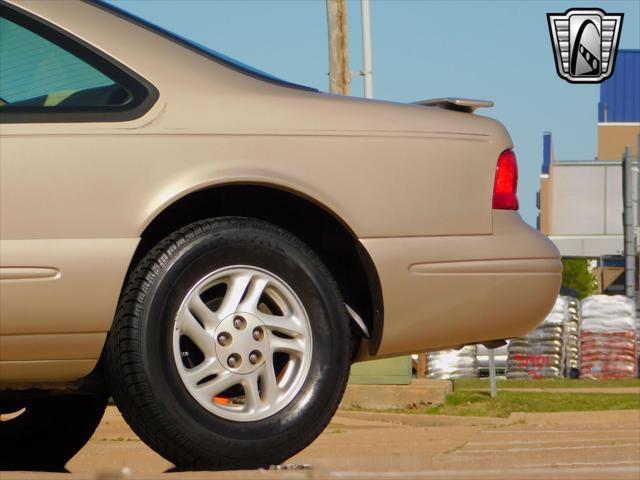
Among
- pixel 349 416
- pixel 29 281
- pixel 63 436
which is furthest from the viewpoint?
pixel 349 416

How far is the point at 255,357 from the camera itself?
4266 mm

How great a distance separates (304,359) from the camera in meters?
4.37

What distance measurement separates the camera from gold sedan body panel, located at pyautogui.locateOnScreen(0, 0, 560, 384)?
13.5 feet

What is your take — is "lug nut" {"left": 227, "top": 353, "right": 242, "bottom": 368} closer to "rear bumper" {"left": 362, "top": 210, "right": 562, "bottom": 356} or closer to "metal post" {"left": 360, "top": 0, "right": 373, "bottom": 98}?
"rear bumper" {"left": 362, "top": 210, "right": 562, "bottom": 356}

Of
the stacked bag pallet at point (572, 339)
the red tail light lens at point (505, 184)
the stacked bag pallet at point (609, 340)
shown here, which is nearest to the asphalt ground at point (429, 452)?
the red tail light lens at point (505, 184)

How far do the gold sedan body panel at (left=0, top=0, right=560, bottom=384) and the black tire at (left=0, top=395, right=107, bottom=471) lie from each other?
1378 millimetres

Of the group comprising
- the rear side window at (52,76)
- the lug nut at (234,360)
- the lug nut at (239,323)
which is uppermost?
the rear side window at (52,76)

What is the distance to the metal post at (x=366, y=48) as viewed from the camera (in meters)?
19.3

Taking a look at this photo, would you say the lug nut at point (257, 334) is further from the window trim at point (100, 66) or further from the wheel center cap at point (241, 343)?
the window trim at point (100, 66)

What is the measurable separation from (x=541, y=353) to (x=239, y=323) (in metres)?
26.2

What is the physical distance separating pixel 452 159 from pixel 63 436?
2.03 m

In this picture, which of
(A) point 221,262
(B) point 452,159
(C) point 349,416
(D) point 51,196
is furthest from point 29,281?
(C) point 349,416

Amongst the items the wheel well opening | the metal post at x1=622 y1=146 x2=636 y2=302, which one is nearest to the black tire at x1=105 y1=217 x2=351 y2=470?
the wheel well opening

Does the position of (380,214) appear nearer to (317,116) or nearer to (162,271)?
(317,116)
